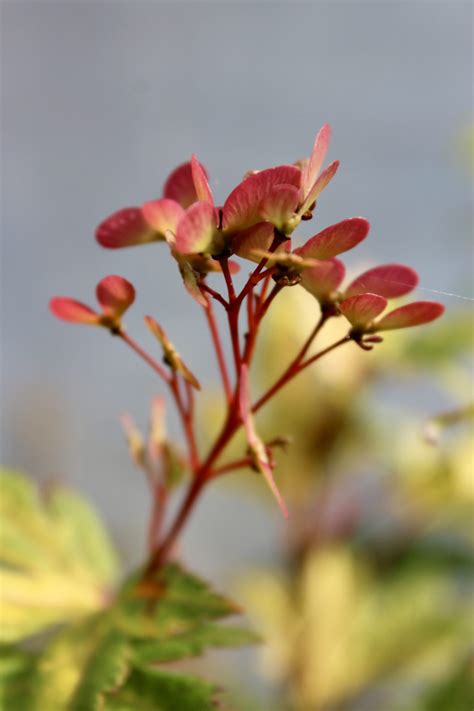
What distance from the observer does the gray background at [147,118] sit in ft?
4.22

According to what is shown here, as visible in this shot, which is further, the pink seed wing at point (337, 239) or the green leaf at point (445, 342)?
the green leaf at point (445, 342)

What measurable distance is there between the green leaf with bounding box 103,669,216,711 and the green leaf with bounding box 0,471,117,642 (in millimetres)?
61

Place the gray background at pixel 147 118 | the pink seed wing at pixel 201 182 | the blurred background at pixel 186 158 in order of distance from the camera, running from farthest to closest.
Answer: the gray background at pixel 147 118 < the blurred background at pixel 186 158 < the pink seed wing at pixel 201 182

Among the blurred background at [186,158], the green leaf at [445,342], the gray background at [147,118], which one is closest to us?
the green leaf at [445,342]

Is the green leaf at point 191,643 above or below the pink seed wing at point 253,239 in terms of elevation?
below

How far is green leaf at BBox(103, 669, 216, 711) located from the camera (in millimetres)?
252

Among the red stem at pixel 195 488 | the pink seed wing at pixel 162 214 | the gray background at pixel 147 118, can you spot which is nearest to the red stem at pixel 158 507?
the red stem at pixel 195 488

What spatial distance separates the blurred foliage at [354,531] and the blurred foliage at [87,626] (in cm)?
25

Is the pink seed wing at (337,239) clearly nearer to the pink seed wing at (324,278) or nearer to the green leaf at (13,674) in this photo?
the pink seed wing at (324,278)

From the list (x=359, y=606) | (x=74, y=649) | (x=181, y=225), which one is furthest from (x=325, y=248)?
(x=359, y=606)

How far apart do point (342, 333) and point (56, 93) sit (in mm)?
1063

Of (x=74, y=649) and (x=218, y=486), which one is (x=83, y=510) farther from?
(x=218, y=486)

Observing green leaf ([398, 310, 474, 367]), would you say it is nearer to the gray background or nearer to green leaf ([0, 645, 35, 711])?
green leaf ([0, 645, 35, 711])

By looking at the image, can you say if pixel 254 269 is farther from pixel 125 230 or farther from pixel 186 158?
pixel 186 158
